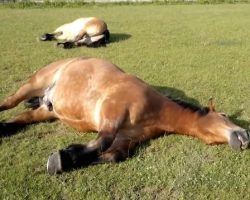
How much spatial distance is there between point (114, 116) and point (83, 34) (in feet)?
24.6

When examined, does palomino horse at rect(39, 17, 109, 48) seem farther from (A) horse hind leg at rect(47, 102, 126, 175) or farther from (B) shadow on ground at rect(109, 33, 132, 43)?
(A) horse hind leg at rect(47, 102, 126, 175)

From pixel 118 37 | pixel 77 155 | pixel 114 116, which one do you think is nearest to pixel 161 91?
pixel 114 116

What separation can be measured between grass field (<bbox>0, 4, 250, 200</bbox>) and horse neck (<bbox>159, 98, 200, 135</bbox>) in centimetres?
24

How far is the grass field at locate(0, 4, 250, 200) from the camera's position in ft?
14.2

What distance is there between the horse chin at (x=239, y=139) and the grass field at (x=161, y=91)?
211 millimetres

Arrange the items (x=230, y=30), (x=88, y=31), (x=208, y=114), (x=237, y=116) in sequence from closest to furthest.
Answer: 1. (x=208, y=114)
2. (x=237, y=116)
3. (x=88, y=31)
4. (x=230, y=30)

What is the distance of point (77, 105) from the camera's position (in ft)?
17.3

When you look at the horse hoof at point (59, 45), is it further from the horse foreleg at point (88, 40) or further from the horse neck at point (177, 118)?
the horse neck at point (177, 118)

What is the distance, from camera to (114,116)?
188 inches

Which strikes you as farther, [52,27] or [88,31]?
[52,27]

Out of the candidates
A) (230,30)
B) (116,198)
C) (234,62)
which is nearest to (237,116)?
(116,198)

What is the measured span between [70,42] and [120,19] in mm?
6691

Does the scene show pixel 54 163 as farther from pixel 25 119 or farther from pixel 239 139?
pixel 239 139

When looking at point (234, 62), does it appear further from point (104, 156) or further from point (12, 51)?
point (104, 156)
